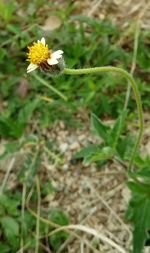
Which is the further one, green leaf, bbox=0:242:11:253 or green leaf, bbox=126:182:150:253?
green leaf, bbox=0:242:11:253

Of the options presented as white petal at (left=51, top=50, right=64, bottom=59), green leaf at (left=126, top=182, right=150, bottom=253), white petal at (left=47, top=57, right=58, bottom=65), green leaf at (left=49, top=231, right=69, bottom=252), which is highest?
white petal at (left=51, top=50, right=64, bottom=59)

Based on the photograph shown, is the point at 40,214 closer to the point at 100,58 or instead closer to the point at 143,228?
the point at 143,228

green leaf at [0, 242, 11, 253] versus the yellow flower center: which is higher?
the yellow flower center

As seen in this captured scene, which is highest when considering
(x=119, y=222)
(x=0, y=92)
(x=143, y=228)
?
(x=0, y=92)

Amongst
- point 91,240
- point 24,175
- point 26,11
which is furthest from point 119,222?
point 26,11

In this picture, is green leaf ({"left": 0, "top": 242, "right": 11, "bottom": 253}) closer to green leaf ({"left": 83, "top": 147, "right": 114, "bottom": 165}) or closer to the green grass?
the green grass

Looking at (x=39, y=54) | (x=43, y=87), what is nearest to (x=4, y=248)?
(x=43, y=87)

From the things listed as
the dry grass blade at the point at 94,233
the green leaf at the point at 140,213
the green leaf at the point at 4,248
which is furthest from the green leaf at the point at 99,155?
the green leaf at the point at 4,248

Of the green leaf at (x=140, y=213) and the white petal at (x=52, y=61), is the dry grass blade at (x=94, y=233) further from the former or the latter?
the white petal at (x=52, y=61)

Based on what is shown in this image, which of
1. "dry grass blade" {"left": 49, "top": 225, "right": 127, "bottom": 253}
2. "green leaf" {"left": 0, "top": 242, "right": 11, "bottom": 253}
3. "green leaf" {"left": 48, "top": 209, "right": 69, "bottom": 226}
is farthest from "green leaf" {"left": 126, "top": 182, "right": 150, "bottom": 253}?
"green leaf" {"left": 0, "top": 242, "right": 11, "bottom": 253}
